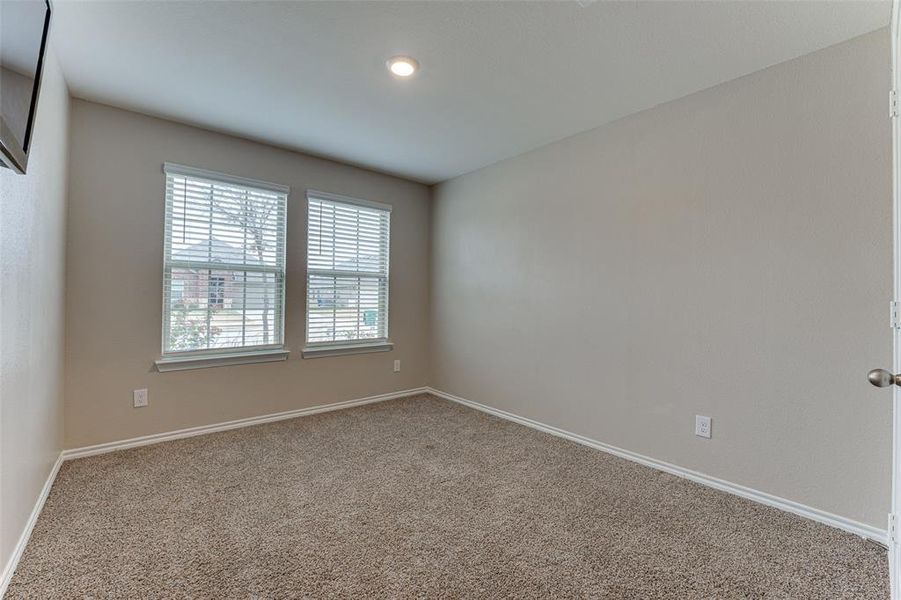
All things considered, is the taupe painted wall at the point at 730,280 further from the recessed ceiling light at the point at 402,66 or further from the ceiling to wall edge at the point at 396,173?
the recessed ceiling light at the point at 402,66

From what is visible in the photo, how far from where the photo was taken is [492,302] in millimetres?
3816

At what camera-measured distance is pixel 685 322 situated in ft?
8.27

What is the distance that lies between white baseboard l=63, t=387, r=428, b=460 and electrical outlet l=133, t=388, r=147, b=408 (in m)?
0.23

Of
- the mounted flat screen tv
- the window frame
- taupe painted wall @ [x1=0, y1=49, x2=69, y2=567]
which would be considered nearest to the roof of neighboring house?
the window frame

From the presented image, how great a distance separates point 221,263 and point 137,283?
0.55 meters

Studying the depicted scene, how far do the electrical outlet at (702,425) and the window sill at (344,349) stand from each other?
2.77 m

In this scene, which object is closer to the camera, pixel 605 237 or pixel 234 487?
pixel 234 487

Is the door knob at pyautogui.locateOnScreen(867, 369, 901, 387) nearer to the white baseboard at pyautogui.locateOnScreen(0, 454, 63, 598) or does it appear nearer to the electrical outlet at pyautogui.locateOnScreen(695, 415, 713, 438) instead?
the electrical outlet at pyautogui.locateOnScreen(695, 415, 713, 438)

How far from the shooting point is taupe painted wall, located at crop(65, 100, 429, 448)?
2.66 meters

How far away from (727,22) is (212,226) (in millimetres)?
3414

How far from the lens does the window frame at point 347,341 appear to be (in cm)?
366

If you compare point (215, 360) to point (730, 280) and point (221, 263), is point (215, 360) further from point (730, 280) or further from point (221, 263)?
point (730, 280)

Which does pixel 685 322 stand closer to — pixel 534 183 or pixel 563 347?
pixel 563 347

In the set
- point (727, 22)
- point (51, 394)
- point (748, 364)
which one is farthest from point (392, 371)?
point (727, 22)
